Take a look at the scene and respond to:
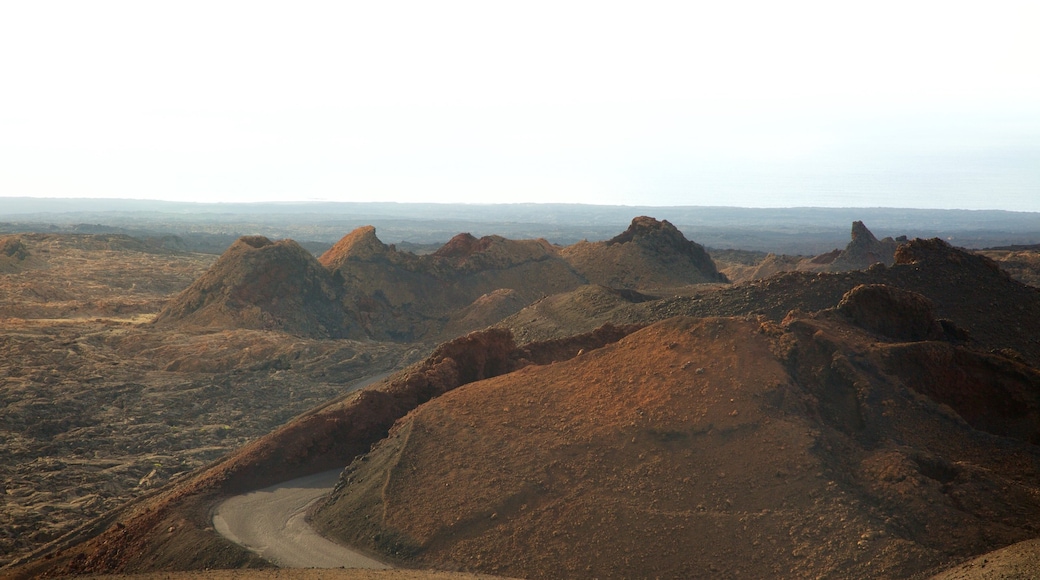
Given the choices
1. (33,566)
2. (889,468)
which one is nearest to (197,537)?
(33,566)

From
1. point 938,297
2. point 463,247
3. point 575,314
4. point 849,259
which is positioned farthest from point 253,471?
point 849,259

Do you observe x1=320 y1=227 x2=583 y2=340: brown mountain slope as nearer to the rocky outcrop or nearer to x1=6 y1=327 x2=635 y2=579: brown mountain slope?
x1=6 y1=327 x2=635 y2=579: brown mountain slope

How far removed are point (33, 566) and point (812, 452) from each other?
12.6 metres

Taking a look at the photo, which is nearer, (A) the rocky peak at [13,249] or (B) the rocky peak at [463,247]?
(B) the rocky peak at [463,247]

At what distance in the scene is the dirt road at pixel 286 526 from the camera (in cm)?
1186

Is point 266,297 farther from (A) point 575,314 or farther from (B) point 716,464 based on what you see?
(B) point 716,464

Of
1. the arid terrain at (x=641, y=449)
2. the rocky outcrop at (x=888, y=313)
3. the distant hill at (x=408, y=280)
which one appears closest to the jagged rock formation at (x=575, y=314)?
the arid terrain at (x=641, y=449)

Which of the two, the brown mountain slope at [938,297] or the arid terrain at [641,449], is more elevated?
the brown mountain slope at [938,297]

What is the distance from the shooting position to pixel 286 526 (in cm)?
1303

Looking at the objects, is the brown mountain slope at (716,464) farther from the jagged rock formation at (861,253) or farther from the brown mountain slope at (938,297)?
the jagged rock formation at (861,253)

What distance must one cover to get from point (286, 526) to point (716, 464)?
277 inches

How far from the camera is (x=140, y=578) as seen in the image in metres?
11.4

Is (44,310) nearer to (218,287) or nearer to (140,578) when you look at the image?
(218,287)

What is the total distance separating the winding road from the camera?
11.8 meters
